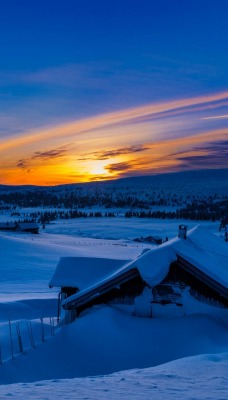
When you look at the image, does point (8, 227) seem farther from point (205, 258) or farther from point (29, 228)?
point (205, 258)

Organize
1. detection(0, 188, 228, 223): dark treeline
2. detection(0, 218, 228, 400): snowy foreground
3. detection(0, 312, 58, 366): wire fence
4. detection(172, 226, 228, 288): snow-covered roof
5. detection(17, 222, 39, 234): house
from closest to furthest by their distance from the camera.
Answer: detection(0, 218, 228, 400): snowy foreground < detection(172, 226, 228, 288): snow-covered roof < detection(0, 312, 58, 366): wire fence < detection(17, 222, 39, 234): house < detection(0, 188, 228, 223): dark treeline

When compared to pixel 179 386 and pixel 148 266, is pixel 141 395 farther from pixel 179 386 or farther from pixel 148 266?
pixel 148 266

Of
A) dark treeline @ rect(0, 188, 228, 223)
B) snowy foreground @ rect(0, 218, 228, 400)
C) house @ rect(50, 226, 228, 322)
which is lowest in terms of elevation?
snowy foreground @ rect(0, 218, 228, 400)

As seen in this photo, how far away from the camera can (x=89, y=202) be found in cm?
16412

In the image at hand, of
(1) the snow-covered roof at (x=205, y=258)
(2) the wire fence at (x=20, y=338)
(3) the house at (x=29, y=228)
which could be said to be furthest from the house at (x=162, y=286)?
(3) the house at (x=29, y=228)

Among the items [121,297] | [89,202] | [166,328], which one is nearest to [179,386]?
[166,328]

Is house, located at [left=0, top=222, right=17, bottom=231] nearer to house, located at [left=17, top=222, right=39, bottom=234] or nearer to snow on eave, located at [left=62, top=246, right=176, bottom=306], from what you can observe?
house, located at [left=17, top=222, right=39, bottom=234]

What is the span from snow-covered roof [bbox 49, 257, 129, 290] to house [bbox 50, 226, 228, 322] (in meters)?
0.97

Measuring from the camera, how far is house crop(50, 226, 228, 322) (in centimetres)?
1204

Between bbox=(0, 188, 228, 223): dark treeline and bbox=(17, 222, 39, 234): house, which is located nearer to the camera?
bbox=(17, 222, 39, 234): house

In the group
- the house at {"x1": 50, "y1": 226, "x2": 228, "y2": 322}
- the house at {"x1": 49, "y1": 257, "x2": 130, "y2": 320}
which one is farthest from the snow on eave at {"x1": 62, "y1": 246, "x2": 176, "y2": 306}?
the house at {"x1": 49, "y1": 257, "x2": 130, "y2": 320}

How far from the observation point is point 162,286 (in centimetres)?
1258

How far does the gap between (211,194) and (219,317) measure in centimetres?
16714

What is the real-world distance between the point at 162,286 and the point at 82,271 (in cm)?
300
